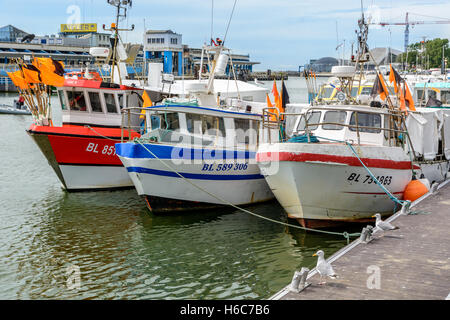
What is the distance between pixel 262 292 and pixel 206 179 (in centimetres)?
→ 554

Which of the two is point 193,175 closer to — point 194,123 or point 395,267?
point 194,123

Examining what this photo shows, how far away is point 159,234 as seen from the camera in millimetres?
13625

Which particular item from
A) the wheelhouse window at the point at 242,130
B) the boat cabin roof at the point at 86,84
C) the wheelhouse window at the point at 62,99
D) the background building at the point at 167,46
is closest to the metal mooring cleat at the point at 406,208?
the wheelhouse window at the point at 242,130

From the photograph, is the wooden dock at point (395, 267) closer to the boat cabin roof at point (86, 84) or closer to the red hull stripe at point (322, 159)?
the red hull stripe at point (322, 159)

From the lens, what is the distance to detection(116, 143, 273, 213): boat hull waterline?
46.6 feet

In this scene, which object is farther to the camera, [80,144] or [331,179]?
[80,144]

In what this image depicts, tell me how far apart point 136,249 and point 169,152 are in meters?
2.99

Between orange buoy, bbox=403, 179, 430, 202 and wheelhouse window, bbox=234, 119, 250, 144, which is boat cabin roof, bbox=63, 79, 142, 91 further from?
orange buoy, bbox=403, 179, 430, 202

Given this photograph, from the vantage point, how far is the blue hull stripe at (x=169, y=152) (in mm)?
14086

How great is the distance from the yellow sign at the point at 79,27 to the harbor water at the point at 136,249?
4357 inches

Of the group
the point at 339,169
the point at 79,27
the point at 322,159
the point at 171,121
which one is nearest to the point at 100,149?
the point at 171,121

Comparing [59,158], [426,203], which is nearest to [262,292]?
[426,203]

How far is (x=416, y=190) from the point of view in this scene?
1380 centimetres
